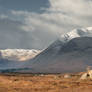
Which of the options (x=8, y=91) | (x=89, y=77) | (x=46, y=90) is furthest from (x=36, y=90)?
(x=89, y=77)

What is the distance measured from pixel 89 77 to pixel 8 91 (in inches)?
2181

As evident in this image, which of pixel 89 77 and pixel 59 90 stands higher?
pixel 89 77

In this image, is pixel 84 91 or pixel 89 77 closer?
pixel 84 91

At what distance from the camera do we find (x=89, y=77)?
108m

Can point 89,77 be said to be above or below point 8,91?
above

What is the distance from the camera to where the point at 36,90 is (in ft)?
200

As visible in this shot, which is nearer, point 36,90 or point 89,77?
point 36,90

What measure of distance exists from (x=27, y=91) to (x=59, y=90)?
21.6ft

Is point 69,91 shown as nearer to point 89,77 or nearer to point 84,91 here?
point 84,91

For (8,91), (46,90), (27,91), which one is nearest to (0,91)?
(8,91)

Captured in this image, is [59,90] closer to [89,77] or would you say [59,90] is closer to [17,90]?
[17,90]

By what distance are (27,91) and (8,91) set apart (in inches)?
157

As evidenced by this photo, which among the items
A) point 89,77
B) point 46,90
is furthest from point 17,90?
point 89,77

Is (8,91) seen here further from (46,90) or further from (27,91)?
(46,90)
